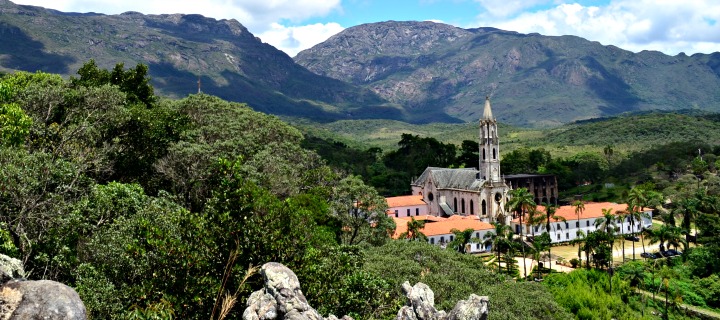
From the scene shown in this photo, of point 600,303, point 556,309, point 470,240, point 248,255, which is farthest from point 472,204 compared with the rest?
point 248,255

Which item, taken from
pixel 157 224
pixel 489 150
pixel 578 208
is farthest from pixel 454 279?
pixel 578 208

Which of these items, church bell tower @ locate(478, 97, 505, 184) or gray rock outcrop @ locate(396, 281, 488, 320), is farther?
church bell tower @ locate(478, 97, 505, 184)

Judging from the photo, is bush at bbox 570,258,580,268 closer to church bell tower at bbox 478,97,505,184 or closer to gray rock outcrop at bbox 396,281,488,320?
church bell tower at bbox 478,97,505,184

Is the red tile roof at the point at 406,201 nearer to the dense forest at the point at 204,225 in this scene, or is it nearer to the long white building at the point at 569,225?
the long white building at the point at 569,225

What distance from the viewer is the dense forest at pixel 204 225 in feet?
57.1

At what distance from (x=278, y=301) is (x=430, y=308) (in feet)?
18.1

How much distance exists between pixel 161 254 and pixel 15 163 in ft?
29.4

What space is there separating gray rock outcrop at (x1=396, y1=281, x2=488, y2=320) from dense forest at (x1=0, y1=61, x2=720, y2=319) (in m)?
2.83

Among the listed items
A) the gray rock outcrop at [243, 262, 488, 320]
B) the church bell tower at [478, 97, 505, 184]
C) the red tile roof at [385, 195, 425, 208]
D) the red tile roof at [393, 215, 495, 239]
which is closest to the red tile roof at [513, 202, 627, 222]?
the church bell tower at [478, 97, 505, 184]

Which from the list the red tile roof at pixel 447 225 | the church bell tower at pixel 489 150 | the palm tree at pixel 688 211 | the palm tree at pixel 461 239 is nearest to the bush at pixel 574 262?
the palm tree at pixel 461 239

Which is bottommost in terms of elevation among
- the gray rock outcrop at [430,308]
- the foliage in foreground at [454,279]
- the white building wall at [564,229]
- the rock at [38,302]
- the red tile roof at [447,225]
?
the white building wall at [564,229]

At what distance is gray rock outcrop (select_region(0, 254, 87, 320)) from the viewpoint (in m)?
10.8

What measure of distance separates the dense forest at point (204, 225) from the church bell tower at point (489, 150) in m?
16.5

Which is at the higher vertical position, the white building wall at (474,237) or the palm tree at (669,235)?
the palm tree at (669,235)
